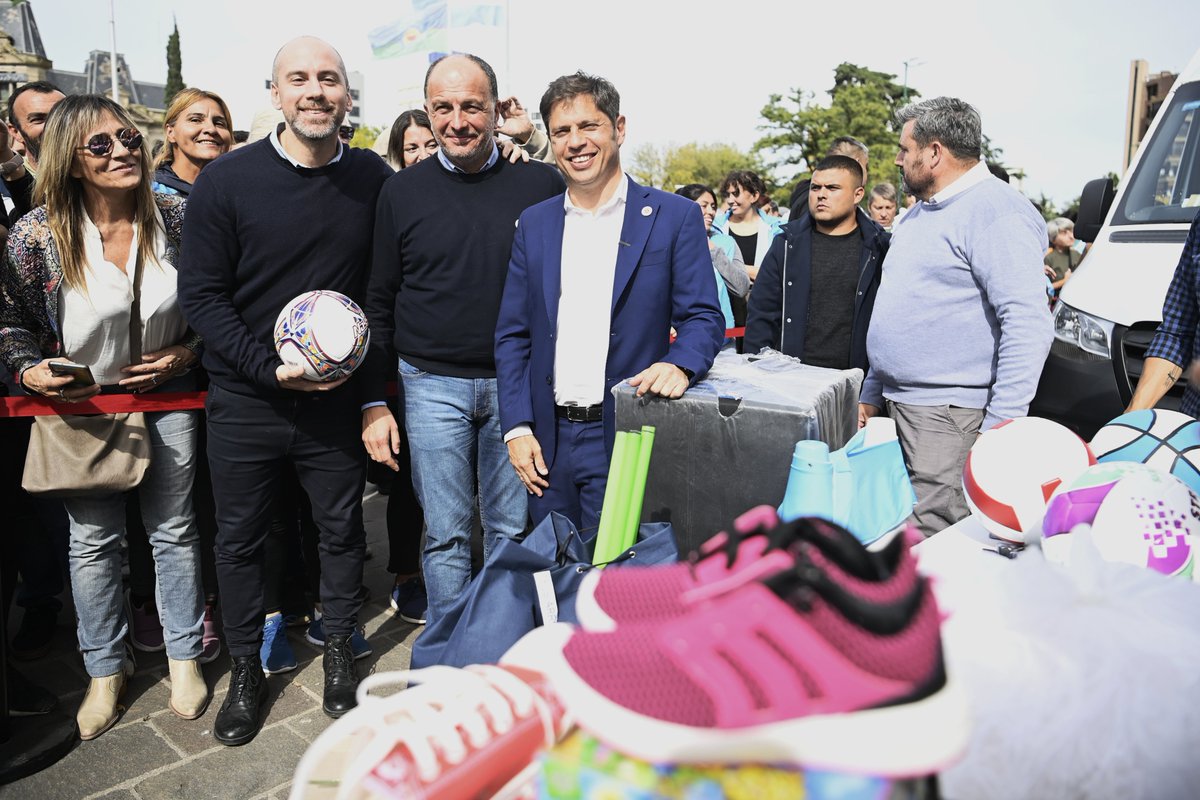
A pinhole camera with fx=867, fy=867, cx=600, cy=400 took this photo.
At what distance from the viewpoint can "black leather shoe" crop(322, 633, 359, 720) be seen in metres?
3.36

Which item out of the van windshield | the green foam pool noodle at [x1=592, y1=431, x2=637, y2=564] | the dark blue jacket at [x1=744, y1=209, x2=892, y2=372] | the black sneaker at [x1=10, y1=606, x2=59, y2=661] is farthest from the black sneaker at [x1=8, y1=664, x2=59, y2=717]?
the van windshield

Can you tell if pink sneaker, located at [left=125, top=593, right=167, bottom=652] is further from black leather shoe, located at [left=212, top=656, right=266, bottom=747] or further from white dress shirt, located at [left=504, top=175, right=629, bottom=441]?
white dress shirt, located at [left=504, top=175, right=629, bottom=441]

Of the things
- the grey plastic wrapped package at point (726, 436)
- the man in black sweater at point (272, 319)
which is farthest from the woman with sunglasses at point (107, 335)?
the grey plastic wrapped package at point (726, 436)

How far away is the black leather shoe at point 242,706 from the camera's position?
3141 mm

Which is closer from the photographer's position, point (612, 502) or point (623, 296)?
point (612, 502)

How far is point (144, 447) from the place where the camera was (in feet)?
10.5

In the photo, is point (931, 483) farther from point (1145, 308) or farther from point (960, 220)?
point (1145, 308)

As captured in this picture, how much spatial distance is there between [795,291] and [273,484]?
2.77 metres

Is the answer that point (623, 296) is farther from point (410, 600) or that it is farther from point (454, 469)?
point (410, 600)

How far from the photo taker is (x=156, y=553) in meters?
3.42

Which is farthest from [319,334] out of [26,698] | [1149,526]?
[1149,526]

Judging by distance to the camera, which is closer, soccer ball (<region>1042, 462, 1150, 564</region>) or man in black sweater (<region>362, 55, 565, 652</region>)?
soccer ball (<region>1042, 462, 1150, 564</region>)

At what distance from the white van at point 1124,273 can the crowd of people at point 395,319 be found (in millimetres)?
1563

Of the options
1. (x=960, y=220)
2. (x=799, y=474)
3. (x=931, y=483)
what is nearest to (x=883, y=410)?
(x=931, y=483)
